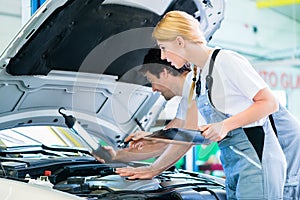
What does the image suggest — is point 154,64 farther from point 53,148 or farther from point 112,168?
point 53,148

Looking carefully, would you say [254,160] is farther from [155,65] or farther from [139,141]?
[155,65]

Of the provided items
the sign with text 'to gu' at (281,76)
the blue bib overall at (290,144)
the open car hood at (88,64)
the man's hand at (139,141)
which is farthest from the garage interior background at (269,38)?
the blue bib overall at (290,144)

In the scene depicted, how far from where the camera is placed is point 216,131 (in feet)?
6.33

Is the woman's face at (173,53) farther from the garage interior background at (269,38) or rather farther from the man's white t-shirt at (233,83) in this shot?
the garage interior background at (269,38)

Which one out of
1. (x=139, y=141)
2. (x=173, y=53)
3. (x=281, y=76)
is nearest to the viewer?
(x=173, y=53)

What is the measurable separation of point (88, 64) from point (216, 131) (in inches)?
31.7

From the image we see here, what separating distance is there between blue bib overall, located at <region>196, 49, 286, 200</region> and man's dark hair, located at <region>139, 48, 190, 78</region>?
0.28 m

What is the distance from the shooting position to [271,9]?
20.2 feet

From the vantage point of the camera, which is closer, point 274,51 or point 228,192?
point 228,192

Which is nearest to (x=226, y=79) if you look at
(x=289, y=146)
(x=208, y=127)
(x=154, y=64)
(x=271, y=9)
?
(x=208, y=127)

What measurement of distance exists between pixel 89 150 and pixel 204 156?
2995mm

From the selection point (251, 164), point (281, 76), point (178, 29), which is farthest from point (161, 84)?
point (281, 76)

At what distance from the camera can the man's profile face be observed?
93.5 inches

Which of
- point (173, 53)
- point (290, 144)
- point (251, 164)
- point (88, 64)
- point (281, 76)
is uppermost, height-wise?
point (281, 76)
